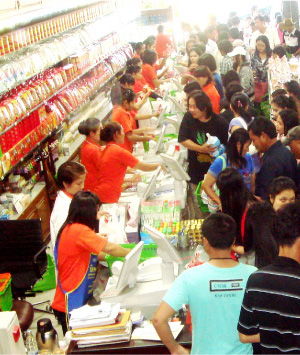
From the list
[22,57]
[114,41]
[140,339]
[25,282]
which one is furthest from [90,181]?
[114,41]

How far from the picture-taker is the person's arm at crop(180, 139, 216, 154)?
513cm

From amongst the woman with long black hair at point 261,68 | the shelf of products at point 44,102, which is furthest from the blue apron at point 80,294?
the woman with long black hair at point 261,68

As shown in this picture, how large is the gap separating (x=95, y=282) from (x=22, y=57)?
3319 millimetres

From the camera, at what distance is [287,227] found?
8.00ft

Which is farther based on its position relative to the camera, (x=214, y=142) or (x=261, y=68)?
(x=261, y=68)

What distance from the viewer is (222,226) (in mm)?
2770

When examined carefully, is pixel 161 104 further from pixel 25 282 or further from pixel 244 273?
pixel 244 273

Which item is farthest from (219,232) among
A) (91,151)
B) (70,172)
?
(91,151)

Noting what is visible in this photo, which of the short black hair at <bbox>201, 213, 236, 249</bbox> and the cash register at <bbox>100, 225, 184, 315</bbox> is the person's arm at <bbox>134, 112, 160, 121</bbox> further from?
the short black hair at <bbox>201, 213, 236, 249</bbox>

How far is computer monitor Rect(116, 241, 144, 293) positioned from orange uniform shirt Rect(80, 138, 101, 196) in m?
2.19

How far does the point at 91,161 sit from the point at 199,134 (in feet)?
3.76

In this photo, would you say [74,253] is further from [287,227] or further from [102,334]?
[287,227]

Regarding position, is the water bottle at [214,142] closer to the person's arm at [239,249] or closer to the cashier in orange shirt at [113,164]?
the cashier in orange shirt at [113,164]

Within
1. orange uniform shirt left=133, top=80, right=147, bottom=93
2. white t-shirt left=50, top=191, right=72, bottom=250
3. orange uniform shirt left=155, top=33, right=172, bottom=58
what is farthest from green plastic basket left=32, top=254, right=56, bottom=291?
orange uniform shirt left=155, top=33, right=172, bottom=58
